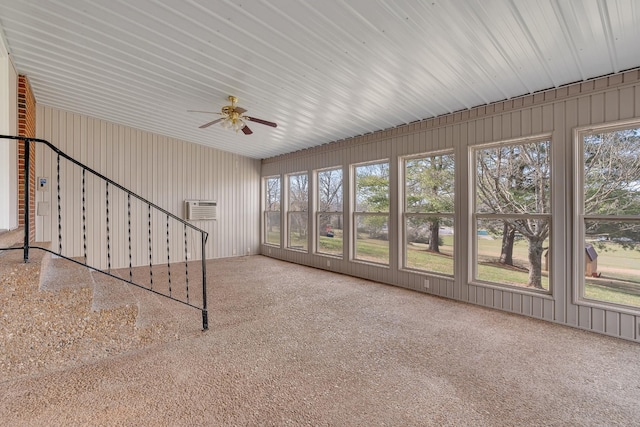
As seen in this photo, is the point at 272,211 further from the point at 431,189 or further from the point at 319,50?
the point at 319,50

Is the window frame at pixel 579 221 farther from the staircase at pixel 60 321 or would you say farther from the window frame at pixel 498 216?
the staircase at pixel 60 321

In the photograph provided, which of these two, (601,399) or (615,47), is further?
(615,47)

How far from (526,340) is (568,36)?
2.75 metres

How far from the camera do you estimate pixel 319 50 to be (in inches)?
110

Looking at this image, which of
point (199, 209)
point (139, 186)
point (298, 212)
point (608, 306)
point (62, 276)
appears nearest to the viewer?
point (62, 276)

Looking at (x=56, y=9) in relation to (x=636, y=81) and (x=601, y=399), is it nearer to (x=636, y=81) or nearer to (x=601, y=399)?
(x=601, y=399)

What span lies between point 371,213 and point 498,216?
6.98 feet

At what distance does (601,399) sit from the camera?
2.04 metres

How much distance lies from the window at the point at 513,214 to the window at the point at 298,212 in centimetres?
372

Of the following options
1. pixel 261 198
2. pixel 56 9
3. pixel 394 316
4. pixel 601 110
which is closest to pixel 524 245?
pixel 601 110

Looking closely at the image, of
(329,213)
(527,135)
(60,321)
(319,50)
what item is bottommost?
(60,321)

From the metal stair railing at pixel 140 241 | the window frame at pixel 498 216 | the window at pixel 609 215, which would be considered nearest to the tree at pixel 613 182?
the window at pixel 609 215

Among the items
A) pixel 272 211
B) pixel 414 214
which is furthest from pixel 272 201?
pixel 414 214

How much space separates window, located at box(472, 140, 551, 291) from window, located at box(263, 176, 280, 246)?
4.90 m
